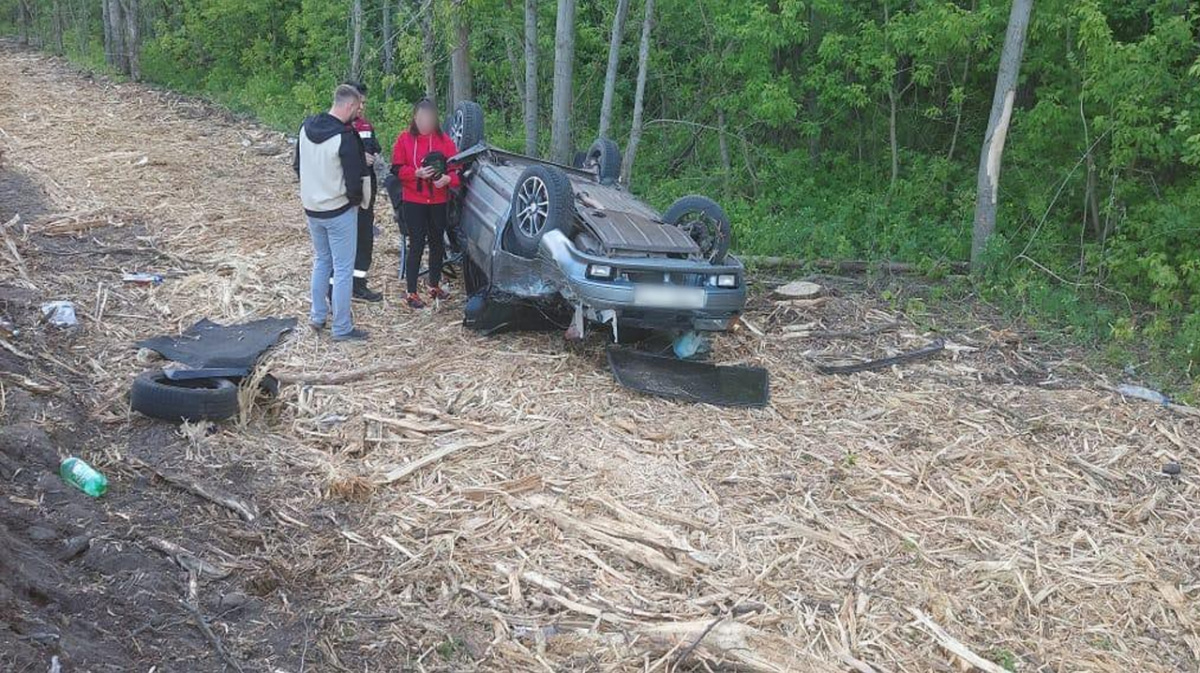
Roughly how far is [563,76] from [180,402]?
7085 millimetres

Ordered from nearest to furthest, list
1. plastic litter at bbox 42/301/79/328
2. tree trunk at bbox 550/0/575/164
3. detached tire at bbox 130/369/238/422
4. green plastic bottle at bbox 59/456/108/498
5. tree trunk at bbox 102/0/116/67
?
1. green plastic bottle at bbox 59/456/108/498
2. detached tire at bbox 130/369/238/422
3. plastic litter at bbox 42/301/79/328
4. tree trunk at bbox 550/0/575/164
5. tree trunk at bbox 102/0/116/67

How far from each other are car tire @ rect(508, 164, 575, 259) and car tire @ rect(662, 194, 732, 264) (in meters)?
1.15

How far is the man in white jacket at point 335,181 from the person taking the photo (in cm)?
735

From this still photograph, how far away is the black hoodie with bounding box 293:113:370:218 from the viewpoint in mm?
7340

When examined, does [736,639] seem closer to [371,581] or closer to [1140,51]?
[371,581]

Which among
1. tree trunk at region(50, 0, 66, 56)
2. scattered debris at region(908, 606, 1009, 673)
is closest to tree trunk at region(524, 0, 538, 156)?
scattered debris at region(908, 606, 1009, 673)

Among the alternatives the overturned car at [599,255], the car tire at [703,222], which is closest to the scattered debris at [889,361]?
the overturned car at [599,255]

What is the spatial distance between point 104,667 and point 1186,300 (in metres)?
10.3

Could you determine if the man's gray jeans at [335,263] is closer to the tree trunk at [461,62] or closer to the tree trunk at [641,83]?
the tree trunk at [641,83]

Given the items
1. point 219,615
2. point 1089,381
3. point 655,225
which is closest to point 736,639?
point 219,615

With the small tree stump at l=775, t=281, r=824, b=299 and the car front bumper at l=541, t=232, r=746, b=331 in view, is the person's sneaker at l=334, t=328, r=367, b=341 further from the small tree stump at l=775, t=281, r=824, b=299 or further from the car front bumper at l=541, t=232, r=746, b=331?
the small tree stump at l=775, t=281, r=824, b=299

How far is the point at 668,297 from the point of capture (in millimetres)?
7137

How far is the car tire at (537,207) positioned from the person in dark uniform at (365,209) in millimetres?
1106

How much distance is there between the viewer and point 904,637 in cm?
482
